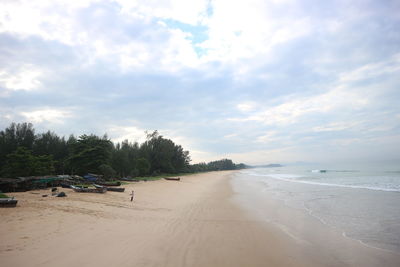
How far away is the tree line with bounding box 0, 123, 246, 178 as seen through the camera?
30333 mm

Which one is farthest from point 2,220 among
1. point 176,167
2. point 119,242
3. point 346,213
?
point 176,167

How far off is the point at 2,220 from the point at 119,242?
450cm

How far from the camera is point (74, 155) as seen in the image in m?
37.6

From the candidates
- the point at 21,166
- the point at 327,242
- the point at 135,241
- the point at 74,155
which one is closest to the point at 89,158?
the point at 74,155

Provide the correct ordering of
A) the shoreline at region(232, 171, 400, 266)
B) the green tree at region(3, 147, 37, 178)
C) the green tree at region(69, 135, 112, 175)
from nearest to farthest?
the shoreline at region(232, 171, 400, 266)
the green tree at region(3, 147, 37, 178)
the green tree at region(69, 135, 112, 175)

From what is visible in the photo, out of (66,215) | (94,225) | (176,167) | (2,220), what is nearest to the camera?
(2,220)

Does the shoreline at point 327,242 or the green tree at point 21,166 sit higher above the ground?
the green tree at point 21,166

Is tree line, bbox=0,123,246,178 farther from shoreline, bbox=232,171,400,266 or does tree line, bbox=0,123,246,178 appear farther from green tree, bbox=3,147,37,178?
shoreline, bbox=232,171,400,266

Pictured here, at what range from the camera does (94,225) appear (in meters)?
8.19

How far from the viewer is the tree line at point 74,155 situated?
30.3m

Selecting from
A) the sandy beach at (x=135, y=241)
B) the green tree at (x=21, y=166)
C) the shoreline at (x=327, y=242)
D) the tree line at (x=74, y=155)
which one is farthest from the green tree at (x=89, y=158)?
the shoreline at (x=327, y=242)

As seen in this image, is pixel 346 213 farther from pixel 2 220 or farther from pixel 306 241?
pixel 2 220

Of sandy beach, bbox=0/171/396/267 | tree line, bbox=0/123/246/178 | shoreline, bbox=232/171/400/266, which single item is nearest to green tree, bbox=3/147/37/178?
tree line, bbox=0/123/246/178

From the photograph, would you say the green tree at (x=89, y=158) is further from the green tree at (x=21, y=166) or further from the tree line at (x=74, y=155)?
the green tree at (x=21, y=166)
